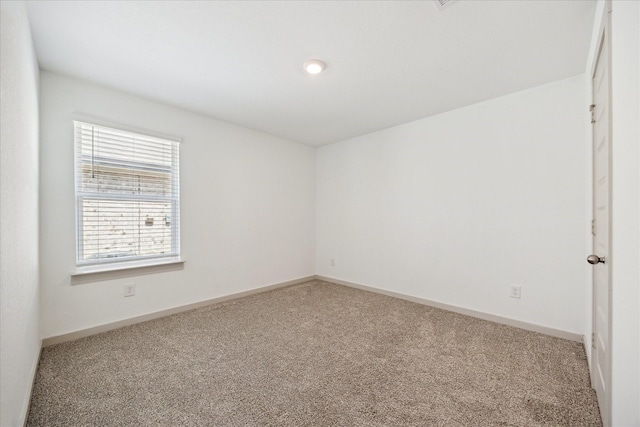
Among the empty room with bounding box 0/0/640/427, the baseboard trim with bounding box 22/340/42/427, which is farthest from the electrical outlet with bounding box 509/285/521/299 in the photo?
the baseboard trim with bounding box 22/340/42/427

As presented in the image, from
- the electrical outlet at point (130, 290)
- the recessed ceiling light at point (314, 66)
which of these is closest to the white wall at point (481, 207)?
the recessed ceiling light at point (314, 66)

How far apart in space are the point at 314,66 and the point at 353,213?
2411 mm

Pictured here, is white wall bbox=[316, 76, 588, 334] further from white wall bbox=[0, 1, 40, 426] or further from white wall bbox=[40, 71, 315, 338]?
white wall bbox=[0, 1, 40, 426]

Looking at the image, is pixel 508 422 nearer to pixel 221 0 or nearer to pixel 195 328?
pixel 195 328

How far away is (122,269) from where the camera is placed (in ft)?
8.89

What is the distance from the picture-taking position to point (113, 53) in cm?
209

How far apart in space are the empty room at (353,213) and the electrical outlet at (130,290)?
46mm

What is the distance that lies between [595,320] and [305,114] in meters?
3.12

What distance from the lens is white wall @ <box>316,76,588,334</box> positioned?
8.10ft

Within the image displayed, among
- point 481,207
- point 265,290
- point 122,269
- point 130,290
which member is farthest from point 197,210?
point 481,207

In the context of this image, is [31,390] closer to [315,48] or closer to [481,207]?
[315,48]

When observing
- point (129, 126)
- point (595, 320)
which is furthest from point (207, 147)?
point (595, 320)

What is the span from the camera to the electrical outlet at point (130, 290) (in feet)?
9.07

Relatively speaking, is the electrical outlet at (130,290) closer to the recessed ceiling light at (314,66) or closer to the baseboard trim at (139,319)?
the baseboard trim at (139,319)
